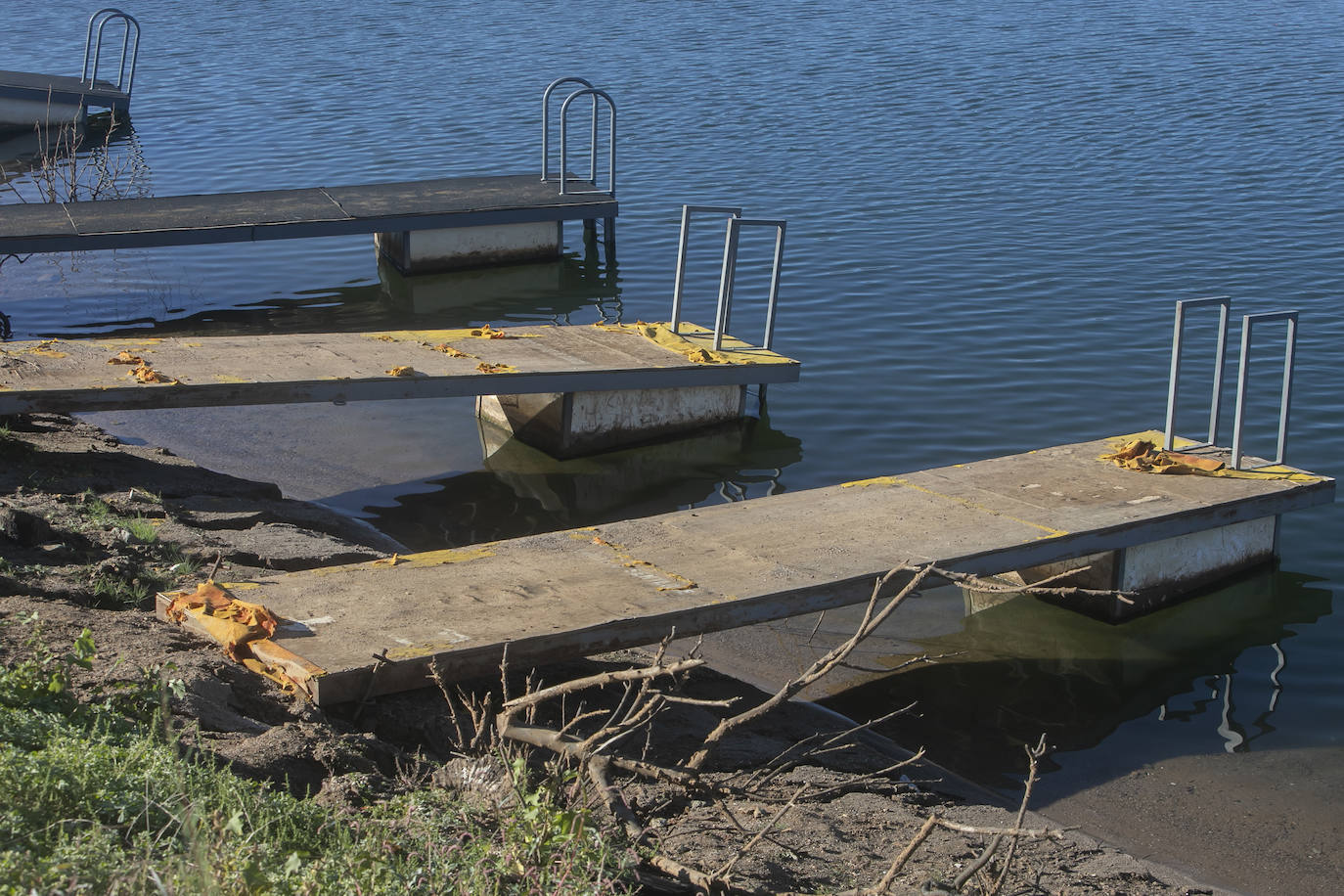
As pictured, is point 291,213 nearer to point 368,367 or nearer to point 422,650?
point 368,367

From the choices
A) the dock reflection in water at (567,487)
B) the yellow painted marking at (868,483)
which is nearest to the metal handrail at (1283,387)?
the yellow painted marking at (868,483)

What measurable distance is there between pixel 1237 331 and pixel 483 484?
6.31 m

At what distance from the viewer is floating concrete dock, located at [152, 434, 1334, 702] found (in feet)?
17.0

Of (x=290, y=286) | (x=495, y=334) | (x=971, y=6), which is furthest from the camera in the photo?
(x=971, y=6)

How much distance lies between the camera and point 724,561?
625 centimetres

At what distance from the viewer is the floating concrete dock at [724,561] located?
204 inches

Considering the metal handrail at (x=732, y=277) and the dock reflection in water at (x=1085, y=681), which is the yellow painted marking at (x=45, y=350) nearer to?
the metal handrail at (x=732, y=277)

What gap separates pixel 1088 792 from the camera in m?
5.82

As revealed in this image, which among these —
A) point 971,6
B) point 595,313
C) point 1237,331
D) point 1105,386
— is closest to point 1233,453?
point 1105,386

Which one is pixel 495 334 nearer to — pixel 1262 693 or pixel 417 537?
pixel 417 537

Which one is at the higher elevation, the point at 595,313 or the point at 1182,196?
the point at 1182,196

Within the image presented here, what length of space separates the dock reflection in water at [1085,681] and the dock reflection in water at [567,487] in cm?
224

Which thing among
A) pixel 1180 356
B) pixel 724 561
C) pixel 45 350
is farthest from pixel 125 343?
pixel 1180 356

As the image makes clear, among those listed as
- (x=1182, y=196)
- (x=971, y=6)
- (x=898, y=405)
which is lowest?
(x=898, y=405)
